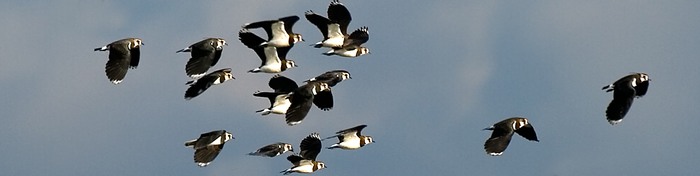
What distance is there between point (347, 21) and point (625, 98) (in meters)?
14.3

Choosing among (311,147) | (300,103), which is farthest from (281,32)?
(300,103)

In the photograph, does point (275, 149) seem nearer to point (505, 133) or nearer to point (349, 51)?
point (349, 51)

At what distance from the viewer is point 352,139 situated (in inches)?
3602

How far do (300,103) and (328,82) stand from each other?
5.82 metres

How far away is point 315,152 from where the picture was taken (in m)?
90.1

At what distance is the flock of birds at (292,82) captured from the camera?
85625 mm

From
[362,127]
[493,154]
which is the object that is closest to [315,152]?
[362,127]

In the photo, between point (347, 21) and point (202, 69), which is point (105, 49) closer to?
point (202, 69)

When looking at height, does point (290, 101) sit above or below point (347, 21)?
below

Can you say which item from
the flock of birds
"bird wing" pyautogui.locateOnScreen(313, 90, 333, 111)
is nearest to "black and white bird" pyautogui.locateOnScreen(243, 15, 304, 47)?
the flock of birds

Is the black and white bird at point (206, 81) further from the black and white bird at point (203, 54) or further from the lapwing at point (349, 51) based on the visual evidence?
the lapwing at point (349, 51)

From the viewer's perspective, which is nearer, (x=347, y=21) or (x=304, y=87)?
(x=304, y=87)

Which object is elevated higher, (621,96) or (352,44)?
(352,44)

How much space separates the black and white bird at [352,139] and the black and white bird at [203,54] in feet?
19.1
